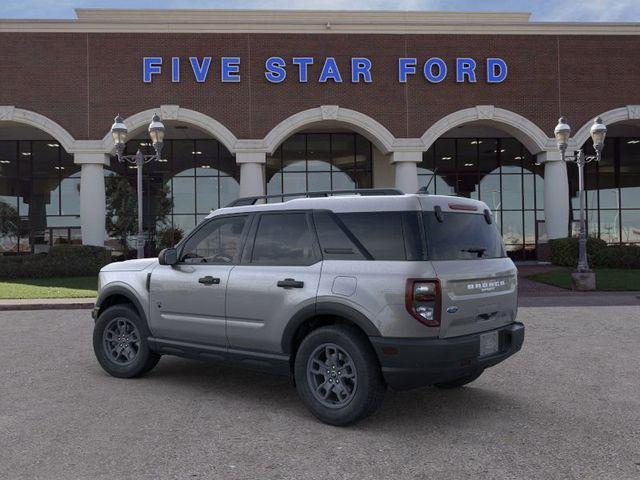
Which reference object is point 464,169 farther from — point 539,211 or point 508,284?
point 508,284

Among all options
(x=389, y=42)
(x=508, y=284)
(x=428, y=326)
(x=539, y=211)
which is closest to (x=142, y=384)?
(x=428, y=326)

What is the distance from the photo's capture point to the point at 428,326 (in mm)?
4352

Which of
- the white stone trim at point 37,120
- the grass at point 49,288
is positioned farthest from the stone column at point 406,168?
the white stone trim at point 37,120

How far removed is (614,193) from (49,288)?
29.4 m

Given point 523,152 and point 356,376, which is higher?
point 523,152

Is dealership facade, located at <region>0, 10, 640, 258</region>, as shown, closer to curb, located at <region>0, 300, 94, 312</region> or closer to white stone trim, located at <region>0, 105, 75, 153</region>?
white stone trim, located at <region>0, 105, 75, 153</region>

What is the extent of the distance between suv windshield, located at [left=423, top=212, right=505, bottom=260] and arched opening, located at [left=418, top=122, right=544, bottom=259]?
79.9ft

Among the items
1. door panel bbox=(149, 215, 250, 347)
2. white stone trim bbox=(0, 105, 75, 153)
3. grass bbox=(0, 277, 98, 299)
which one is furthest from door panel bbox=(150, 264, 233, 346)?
white stone trim bbox=(0, 105, 75, 153)

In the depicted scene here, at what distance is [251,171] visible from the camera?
22.5 m

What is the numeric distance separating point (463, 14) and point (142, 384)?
28209 millimetres

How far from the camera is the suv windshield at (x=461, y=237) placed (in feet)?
15.1

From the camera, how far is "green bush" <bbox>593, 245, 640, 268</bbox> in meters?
21.5

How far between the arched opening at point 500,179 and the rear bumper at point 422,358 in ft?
82.9

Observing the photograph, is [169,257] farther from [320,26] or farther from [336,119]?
[320,26]
